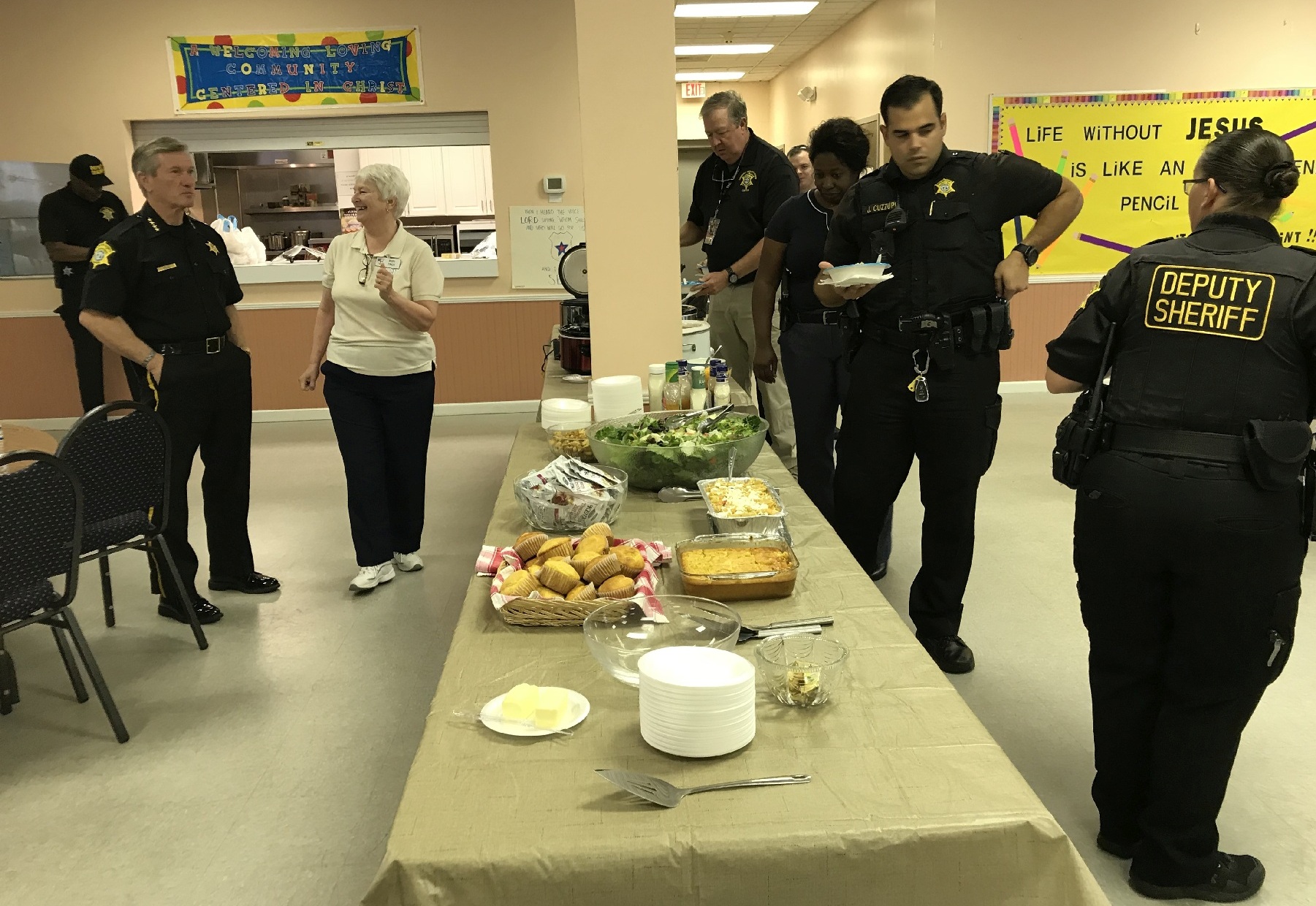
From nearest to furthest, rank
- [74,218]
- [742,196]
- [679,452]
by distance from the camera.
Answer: [679,452] → [742,196] → [74,218]

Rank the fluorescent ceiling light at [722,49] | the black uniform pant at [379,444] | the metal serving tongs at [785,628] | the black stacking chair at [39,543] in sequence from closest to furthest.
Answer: the metal serving tongs at [785,628] → the black stacking chair at [39,543] → the black uniform pant at [379,444] → the fluorescent ceiling light at [722,49]

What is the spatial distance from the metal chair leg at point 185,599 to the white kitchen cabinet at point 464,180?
4.66m

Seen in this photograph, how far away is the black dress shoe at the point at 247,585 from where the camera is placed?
4090 millimetres

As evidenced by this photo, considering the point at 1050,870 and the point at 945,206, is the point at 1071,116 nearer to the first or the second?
the point at 945,206

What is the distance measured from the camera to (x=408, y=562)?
4.28 metres

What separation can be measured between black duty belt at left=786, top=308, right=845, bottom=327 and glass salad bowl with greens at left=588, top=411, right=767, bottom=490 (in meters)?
1.10

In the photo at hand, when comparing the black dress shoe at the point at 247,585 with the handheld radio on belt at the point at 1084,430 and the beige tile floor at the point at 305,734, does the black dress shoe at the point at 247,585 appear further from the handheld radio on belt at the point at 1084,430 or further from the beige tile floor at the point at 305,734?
the handheld radio on belt at the point at 1084,430

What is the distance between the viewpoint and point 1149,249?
2004mm

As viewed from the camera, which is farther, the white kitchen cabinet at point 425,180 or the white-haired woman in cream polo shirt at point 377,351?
the white kitchen cabinet at point 425,180

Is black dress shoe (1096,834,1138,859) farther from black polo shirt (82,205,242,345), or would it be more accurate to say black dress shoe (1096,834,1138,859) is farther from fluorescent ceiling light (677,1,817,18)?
fluorescent ceiling light (677,1,817,18)

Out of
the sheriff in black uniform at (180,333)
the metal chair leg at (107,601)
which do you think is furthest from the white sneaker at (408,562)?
the metal chair leg at (107,601)

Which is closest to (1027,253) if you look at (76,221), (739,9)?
(76,221)

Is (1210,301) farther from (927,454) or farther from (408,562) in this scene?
(408,562)

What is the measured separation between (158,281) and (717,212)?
8.14 ft
